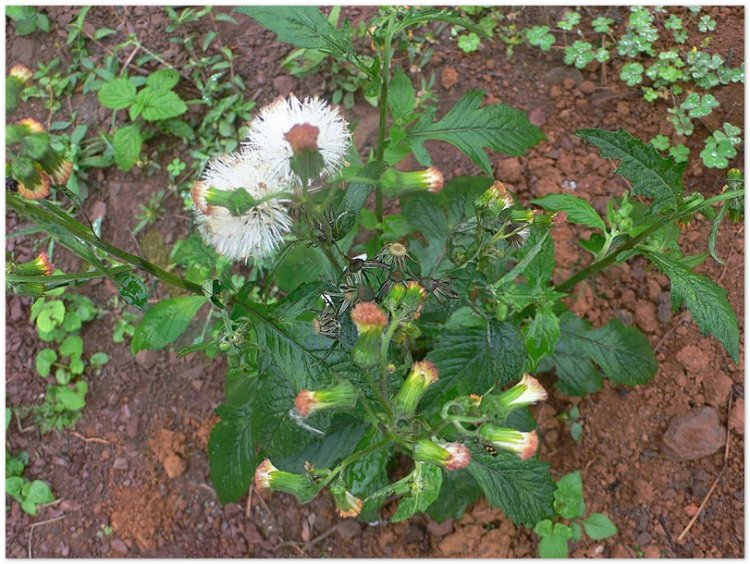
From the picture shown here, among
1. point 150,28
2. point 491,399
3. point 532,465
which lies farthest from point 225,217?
point 150,28

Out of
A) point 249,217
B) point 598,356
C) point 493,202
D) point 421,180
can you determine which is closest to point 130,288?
point 249,217

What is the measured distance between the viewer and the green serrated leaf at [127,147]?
9.17ft

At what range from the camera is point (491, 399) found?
1.25 m

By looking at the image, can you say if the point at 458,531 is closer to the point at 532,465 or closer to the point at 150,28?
the point at 532,465

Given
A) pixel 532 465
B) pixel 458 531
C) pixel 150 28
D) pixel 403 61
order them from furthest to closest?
1. pixel 150 28
2. pixel 403 61
3. pixel 458 531
4. pixel 532 465

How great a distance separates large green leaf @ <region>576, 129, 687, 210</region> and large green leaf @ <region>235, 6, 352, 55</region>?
627mm

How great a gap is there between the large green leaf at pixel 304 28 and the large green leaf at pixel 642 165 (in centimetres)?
63

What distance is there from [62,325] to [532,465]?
2.03m

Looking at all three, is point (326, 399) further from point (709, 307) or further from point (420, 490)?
point (709, 307)

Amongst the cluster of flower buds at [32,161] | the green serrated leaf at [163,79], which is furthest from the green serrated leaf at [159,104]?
the cluster of flower buds at [32,161]

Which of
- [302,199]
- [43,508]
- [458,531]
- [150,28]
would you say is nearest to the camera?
[302,199]

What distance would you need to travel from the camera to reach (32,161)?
115 cm

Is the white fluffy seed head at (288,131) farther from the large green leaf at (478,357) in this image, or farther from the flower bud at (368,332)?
the large green leaf at (478,357)

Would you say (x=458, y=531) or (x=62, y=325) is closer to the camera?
(x=458, y=531)
